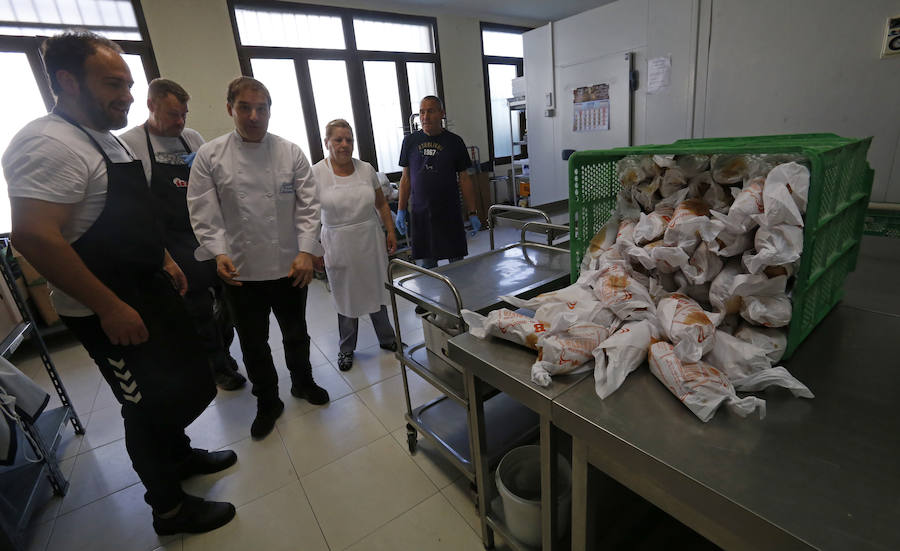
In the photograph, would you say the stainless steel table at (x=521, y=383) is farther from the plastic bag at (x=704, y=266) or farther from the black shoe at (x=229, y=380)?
the black shoe at (x=229, y=380)

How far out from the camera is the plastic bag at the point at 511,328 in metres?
0.93

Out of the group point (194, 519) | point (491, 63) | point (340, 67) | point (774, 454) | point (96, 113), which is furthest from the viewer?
point (491, 63)

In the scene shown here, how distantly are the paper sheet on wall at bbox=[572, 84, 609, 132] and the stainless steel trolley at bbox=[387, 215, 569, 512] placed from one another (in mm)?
1567

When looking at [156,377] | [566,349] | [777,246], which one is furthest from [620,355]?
[156,377]

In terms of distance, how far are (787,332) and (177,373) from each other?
1613mm

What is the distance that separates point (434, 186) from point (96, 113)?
1789 mm

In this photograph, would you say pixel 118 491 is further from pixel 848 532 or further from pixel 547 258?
pixel 848 532

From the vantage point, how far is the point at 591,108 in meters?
2.97

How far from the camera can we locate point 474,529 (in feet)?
4.55

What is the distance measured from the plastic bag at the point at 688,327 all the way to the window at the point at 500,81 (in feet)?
17.2

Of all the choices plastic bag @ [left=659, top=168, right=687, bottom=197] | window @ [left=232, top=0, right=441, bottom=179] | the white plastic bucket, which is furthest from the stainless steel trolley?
window @ [left=232, top=0, right=441, bottom=179]

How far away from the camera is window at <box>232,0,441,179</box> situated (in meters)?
4.21

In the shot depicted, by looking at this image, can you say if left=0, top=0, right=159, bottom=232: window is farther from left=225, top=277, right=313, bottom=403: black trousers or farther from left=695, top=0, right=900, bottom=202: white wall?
left=695, top=0, right=900, bottom=202: white wall

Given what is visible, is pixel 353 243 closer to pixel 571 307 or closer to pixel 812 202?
pixel 571 307
